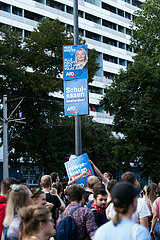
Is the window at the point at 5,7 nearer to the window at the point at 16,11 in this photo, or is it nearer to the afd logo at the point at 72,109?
the window at the point at 16,11

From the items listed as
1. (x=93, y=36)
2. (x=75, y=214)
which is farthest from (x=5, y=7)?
(x=75, y=214)

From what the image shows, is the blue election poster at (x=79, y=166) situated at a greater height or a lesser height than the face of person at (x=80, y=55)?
lesser

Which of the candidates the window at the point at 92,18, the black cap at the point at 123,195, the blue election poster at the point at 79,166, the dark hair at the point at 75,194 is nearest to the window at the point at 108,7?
the window at the point at 92,18

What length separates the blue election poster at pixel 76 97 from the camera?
44.7 ft

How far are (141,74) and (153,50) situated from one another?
2733 mm

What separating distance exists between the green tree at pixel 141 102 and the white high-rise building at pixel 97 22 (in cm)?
2059

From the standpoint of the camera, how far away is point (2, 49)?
3281cm

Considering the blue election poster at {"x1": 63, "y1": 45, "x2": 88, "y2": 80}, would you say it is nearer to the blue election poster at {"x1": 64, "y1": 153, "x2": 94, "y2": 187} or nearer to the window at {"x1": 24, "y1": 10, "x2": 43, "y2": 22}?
the blue election poster at {"x1": 64, "y1": 153, "x2": 94, "y2": 187}

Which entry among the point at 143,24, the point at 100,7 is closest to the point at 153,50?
the point at 143,24

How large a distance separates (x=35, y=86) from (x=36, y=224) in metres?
28.4

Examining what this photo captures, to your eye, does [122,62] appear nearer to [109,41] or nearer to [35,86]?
[109,41]

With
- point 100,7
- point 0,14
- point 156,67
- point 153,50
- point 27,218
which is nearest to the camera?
point 27,218

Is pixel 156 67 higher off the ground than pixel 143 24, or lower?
lower

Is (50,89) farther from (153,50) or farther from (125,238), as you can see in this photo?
(125,238)
